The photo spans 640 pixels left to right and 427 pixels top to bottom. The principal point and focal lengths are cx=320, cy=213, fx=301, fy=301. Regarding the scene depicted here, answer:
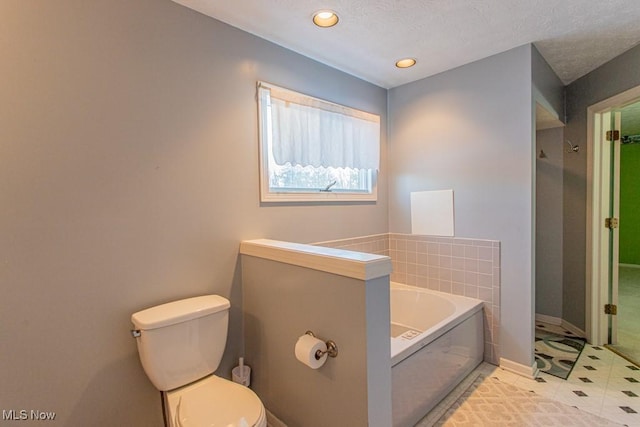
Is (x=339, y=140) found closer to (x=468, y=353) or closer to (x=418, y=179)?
(x=418, y=179)

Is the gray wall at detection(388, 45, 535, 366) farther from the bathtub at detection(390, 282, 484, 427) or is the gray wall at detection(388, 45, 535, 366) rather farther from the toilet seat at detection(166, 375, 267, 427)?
the toilet seat at detection(166, 375, 267, 427)

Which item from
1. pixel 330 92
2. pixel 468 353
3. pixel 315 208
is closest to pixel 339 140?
pixel 330 92

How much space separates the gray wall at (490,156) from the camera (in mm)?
2215

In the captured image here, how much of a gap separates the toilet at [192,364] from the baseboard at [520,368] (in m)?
1.97

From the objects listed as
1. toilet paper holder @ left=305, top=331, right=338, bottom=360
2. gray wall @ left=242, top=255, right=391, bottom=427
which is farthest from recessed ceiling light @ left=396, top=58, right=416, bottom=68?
toilet paper holder @ left=305, top=331, right=338, bottom=360

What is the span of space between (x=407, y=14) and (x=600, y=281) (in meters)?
2.78

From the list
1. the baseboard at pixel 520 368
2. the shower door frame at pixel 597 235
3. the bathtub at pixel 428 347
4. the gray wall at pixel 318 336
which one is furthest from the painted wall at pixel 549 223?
the gray wall at pixel 318 336

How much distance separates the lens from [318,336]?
148 cm

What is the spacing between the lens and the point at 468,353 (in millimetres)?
2230

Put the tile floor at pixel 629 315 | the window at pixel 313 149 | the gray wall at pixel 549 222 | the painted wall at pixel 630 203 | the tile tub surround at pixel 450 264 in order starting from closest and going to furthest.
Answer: the window at pixel 313 149
the tile tub surround at pixel 450 264
the tile floor at pixel 629 315
the gray wall at pixel 549 222
the painted wall at pixel 630 203

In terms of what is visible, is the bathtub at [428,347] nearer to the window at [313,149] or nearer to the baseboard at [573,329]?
the window at [313,149]

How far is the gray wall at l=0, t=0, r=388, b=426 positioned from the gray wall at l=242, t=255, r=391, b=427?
0.76 ft

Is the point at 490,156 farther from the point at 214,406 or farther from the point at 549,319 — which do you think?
the point at 214,406

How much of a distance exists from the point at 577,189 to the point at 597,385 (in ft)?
5.61
